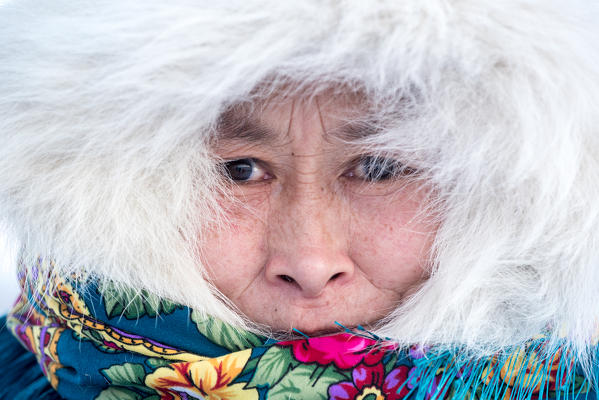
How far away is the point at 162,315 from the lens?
37.6 inches

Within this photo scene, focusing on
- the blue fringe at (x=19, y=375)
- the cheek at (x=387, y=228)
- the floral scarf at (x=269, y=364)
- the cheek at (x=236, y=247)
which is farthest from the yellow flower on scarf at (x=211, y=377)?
the blue fringe at (x=19, y=375)

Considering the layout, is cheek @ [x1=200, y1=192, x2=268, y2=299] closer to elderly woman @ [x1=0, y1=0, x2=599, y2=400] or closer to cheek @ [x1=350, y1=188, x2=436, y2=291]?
elderly woman @ [x1=0, y1=0, x2=599, y2=400]

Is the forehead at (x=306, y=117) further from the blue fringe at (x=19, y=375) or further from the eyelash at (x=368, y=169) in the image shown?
the blue fringe at (x=19, y=375)

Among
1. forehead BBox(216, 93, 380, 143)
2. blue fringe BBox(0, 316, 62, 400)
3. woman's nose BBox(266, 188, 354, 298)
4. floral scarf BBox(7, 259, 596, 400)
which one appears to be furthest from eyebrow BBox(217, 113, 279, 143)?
blue fringe BBox(0, 316, 62, 400)

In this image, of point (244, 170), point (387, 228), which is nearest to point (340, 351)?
point (387, 228)

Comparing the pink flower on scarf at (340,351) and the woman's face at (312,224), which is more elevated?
the woman's face at (312,224)

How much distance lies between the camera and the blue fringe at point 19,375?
1.20 metres

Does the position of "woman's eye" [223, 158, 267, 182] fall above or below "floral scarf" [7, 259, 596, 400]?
above

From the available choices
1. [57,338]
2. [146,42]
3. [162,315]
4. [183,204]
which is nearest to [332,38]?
[146,42]

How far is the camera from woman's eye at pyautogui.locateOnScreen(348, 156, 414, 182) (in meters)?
0.90

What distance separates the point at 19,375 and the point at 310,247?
2.43ft

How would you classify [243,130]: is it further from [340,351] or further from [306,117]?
[340,351]

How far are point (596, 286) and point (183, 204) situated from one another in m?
0.59

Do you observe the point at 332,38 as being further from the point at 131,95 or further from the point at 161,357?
the point at 161,357
